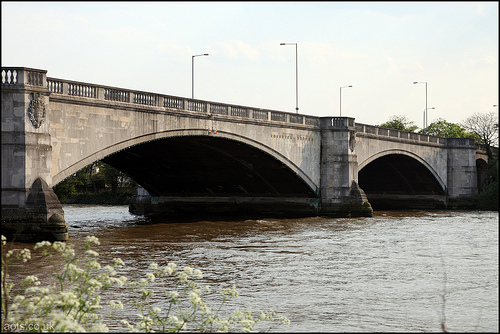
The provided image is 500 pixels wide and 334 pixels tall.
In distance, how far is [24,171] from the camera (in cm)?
2083

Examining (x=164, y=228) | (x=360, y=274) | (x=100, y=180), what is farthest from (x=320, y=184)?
(x=100, y=180)

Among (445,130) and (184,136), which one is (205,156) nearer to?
(184,136)

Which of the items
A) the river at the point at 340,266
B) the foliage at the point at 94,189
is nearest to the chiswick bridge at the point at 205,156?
the river at the point at 340,266

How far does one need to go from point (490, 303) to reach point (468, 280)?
102 inches

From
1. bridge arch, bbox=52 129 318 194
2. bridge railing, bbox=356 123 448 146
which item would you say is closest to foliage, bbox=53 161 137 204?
bridge railing, bbox=356 123 448 146

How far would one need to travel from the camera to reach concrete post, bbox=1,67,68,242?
2061 cm

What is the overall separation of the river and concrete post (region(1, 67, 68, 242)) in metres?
1.32

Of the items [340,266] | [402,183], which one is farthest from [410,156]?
[340,266]

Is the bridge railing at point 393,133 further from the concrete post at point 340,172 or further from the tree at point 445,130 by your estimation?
the tree at point 445,130

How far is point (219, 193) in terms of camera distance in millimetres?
43562

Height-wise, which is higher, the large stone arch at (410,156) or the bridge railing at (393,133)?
the bridge railing at (393,133)

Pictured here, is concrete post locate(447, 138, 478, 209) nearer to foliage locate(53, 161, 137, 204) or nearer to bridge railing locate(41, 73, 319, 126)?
bridge railing locate(41, 73, 319, 126)

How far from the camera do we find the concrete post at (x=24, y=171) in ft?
67.6

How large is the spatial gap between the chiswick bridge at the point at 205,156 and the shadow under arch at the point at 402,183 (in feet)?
0.31
